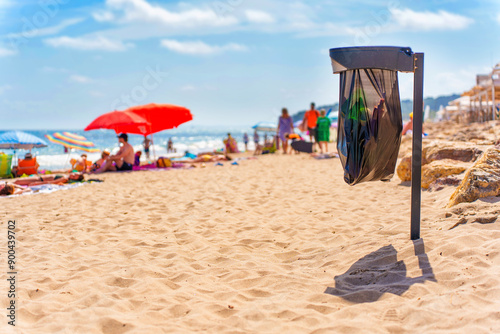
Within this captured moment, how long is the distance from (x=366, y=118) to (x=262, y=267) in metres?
1.38

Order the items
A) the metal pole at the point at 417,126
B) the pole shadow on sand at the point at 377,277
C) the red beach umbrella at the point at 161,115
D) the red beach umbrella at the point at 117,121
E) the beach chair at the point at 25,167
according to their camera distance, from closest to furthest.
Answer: the pole shadow on sand at the point at 377,277 → the metal pole at the point at 417,126 → the beach chair at the point at 25,167 → the red beach umbrella at the point at 117,121 → the red beach umbrella at the point at 161,115

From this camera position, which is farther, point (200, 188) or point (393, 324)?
point (200, 188)

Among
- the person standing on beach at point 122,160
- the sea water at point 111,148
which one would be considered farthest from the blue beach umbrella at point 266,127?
the person standing on beach at point 122,160

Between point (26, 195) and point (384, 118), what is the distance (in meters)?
6.48

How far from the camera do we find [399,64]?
9.53 ft

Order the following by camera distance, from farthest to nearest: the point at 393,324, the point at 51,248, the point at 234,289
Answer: the point at 51,248 → the point at 234,289 → the point at 393,324

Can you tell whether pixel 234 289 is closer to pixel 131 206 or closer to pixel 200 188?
pixel 131 206

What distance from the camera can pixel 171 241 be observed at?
3.89 meters

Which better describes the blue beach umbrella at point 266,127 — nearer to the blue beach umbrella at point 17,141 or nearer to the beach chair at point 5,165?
the blue beach umbrella at point 17,141

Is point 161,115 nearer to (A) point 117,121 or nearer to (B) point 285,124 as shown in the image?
(A) point 117,121

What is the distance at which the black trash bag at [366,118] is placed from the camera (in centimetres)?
287

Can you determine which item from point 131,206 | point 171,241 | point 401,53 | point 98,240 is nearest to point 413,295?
point 401,53

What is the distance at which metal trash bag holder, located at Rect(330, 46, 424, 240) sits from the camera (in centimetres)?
282

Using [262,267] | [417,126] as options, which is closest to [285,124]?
[417,126]
